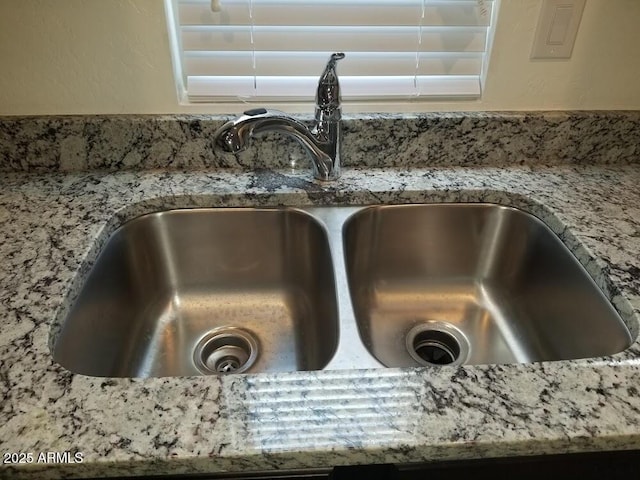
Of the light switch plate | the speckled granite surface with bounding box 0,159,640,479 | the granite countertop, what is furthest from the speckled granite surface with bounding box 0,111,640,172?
the speckled granite surface with bounding box 0,159,640,479

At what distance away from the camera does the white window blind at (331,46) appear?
40.3 inches

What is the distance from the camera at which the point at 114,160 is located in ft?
3.57

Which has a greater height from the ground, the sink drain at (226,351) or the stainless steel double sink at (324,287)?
the stainless steel double sink at (324,287)

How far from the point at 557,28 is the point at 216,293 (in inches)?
34.6

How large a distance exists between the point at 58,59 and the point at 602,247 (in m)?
1.05

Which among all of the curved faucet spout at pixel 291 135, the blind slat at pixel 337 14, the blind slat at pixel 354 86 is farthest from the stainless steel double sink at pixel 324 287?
the blind slat at pixel 337 14

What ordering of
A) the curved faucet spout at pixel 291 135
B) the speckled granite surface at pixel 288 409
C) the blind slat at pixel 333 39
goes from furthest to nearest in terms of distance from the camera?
the blind slat at pixel 333 39, the curved faucet spout at pixel 291 135, the speckled granite surface at pixel 288 409

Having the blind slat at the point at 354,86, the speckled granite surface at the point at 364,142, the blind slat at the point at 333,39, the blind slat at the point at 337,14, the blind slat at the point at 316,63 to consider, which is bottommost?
the speckled granite surface at the point at 364,142

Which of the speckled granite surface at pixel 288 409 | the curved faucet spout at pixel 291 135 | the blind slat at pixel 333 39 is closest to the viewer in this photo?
the speckled granite surface at pixel 288 409

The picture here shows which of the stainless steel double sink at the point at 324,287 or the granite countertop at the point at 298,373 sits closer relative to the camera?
the granite countertop at the point at 298,373

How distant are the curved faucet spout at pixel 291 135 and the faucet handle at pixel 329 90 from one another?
0.11 feet

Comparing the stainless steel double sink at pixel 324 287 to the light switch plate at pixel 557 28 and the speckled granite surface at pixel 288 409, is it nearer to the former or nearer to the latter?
the speckled granite surface at pixel 288 409

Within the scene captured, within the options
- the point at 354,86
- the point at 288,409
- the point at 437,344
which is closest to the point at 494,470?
the point at 288,409

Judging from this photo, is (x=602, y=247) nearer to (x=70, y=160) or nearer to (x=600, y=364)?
(x=600, y=364)
